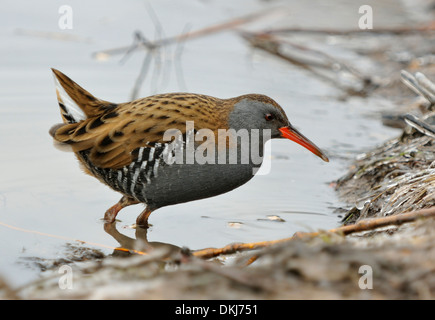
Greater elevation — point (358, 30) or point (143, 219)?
point (358, 30)

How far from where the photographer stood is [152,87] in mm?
7711

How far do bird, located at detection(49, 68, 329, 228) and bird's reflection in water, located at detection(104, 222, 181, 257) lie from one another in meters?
0.09

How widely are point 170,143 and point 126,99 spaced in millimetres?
2828

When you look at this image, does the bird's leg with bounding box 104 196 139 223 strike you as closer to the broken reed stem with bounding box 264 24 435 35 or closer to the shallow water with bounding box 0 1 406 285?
the shallow water with bounding box 0 1 406 285

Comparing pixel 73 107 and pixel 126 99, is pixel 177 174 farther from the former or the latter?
pixel 126 99

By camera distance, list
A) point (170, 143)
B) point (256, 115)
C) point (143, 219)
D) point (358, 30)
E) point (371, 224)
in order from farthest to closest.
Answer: point (358, 30) < point (143, 219) < point (256, 115) < point (170, 143) < point (371, 224)

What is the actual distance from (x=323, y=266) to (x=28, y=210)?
9.32 ft

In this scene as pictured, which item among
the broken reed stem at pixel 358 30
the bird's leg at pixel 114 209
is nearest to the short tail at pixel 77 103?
the bird's leg at pixel 114 209

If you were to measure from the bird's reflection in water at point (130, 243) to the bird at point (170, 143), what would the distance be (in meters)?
0.09

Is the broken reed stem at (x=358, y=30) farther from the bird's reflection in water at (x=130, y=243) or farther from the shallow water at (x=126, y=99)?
the bird's reflection in water at (x=130, y=243)

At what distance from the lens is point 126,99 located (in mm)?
7297

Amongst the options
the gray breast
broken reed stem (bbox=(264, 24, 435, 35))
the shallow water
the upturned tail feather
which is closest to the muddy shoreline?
the shallow water

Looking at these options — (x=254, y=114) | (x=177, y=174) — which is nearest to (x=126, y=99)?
(x=254, y=114)
